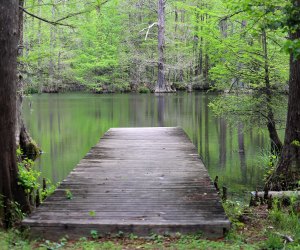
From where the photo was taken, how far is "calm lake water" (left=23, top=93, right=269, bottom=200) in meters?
11.1

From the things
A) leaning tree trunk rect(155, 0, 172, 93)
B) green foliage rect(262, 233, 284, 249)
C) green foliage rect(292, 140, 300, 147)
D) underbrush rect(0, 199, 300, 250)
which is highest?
leaning tree trunk rect(155, 0, 172, 93)

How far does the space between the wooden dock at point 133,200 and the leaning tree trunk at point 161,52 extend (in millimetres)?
32804

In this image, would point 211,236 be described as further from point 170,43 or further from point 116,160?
point 170,43

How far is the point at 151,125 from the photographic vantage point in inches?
758

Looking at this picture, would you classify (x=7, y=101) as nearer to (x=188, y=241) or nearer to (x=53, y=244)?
(x=53, y=244)

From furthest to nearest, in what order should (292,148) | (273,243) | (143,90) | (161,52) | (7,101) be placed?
(143,90) → (161,52) → (292,148) → (7,101) → (273,243)

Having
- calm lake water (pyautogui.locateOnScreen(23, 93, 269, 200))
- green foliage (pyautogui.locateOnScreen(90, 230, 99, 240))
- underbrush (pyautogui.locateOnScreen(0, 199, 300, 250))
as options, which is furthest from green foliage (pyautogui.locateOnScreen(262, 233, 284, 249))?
calm lake water (pyautogui.locateOnScreen(23, 93, 269, 200))

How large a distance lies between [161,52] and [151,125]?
23.7 m

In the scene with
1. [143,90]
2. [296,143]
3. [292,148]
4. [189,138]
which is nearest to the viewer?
[296,143]

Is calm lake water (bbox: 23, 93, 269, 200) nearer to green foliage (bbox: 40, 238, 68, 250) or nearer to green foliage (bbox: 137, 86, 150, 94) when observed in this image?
green foliage (bbox: 40, 238, 68, 250)

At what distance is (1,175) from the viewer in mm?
4941

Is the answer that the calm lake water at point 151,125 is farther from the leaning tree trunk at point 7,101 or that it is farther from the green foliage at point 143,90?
the green foliage at point 143,90

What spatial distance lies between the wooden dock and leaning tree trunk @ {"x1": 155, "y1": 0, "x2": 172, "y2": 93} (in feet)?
108

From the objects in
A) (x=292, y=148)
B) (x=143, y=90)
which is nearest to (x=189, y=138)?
(x=292, y=148)
